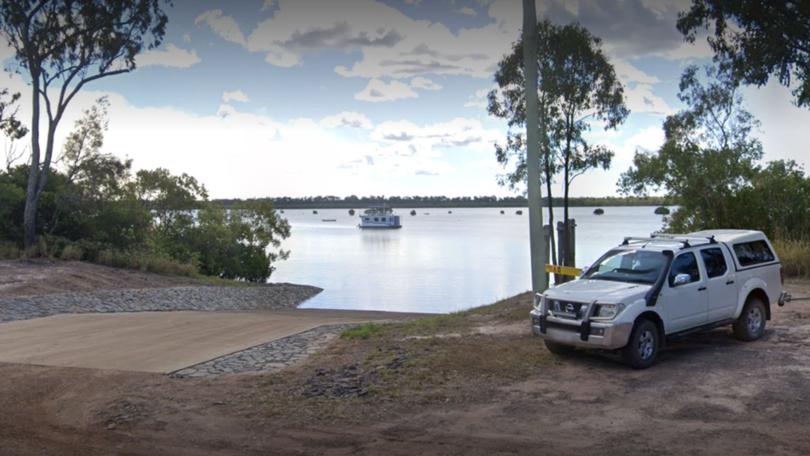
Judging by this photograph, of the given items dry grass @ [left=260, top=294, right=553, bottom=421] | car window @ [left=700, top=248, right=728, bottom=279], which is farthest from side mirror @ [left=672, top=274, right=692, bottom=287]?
dry grass @ [left=260, top=294, right=553, bottom=421]

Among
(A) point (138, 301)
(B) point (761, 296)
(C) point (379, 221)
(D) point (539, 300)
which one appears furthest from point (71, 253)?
(C) point (379, 221)

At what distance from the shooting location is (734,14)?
19.0 m

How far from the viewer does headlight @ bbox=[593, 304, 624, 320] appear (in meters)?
8.70

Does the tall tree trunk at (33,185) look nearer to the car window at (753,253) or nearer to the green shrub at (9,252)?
the green shrub at (9,252)

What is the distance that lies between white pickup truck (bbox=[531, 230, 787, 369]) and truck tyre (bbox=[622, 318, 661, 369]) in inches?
0.5

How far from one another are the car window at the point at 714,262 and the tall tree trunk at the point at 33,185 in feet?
79.4

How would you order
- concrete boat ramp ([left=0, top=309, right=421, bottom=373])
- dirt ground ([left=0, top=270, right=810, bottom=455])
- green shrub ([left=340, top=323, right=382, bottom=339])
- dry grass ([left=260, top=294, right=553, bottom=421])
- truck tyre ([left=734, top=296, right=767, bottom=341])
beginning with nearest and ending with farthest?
dirt ground ([left=0, top=270, right=810, bottom=455])
dry grass ([left=260, top=294, right=553, bottom=421])
concrete boat ramp ([left=0, top=309, right=421, bottom=373])
truck tyre ([left=734, top=296, right=767, bottom=341])
green shrub ([left=340, top=323, right=382, bottom=339])

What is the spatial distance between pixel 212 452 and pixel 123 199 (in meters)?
29.7

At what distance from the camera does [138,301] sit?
20.5m

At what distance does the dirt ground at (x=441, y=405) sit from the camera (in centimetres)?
634

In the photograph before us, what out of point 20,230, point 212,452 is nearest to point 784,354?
point 212,452

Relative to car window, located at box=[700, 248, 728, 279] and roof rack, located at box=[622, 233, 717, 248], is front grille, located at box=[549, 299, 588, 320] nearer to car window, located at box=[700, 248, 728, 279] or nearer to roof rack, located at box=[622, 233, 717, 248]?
roof rack, located at box=[622, 233, 717, 248]

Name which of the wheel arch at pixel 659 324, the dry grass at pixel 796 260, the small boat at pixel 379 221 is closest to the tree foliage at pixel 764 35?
the dry grass at pixel 796 260

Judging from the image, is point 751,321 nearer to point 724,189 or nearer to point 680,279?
point 680,279
